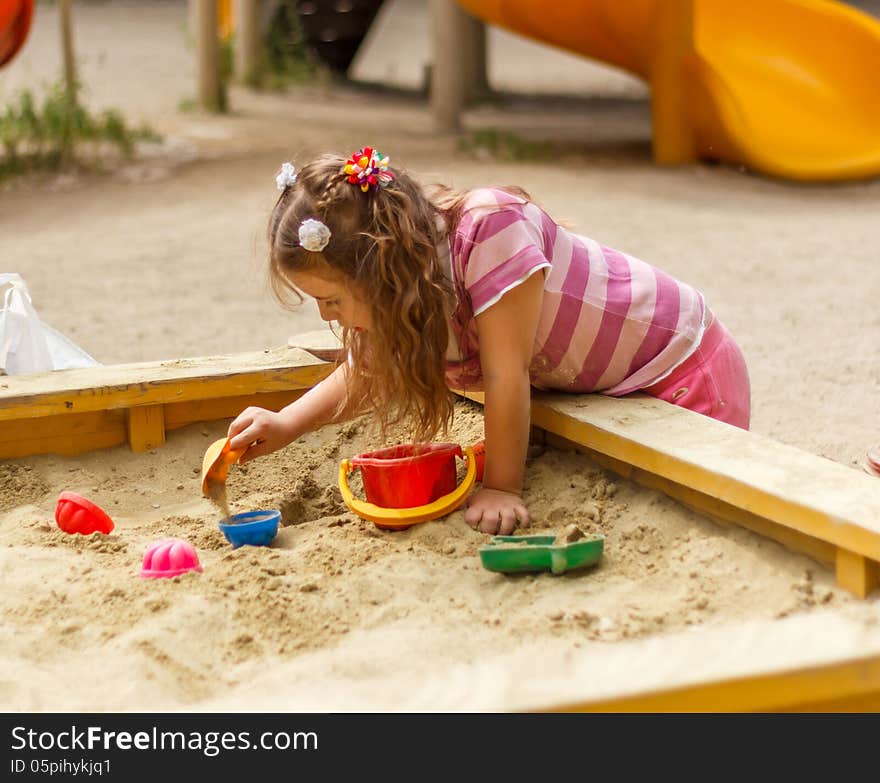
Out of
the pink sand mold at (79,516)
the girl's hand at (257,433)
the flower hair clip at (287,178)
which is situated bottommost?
the pink sand mold at (79,516)

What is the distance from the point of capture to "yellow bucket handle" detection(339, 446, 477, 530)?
5.87 ft

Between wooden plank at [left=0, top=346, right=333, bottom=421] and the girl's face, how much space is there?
0.44 metres

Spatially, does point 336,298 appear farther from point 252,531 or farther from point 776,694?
point 776,694

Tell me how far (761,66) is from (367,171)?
4.74 meters

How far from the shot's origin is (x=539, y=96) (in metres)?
8.13

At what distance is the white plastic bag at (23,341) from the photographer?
2180 millimetres

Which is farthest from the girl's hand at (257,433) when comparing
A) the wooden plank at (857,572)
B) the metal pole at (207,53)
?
the metal pole at (207,53)

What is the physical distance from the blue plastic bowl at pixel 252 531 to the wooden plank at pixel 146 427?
16.1 inches

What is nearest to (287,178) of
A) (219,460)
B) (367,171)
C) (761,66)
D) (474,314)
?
(367,171)

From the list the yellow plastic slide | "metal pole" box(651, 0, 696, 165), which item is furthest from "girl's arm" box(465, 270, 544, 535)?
"metal pole" box(651, 0, 696, 165)

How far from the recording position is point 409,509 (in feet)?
5.92

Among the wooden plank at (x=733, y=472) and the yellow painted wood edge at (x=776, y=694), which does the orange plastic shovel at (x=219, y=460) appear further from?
the yellow painted wood edge at (x=776, y=694)

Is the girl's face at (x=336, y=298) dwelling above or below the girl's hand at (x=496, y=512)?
above
